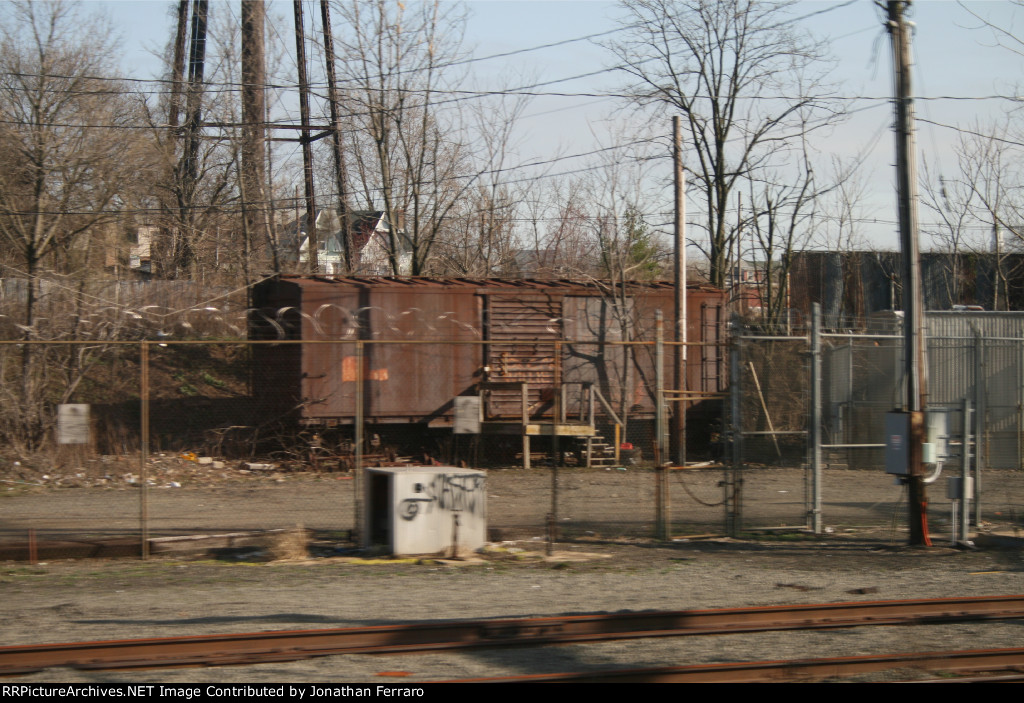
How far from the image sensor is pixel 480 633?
6.42 m

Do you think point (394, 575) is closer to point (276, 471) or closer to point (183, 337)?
point (276, 471)

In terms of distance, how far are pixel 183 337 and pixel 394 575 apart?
16859mm

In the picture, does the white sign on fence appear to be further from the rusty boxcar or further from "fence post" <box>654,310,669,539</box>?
the rusty boxcar

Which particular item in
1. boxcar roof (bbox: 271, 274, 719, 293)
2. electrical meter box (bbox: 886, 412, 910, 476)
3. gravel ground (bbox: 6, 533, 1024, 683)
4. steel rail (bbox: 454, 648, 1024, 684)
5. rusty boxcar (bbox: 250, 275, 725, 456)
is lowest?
gravel ground (bbox: 6, 533, 1024, 683)

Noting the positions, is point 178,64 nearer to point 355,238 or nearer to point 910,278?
point 355,238

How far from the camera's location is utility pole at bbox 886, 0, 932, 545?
10.4 metres

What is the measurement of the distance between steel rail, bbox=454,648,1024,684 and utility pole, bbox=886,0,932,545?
457 cm

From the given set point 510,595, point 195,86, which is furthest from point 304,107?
point 510,595

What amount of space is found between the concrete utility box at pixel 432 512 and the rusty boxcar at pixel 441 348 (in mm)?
6826

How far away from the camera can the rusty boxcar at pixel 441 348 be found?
1741 cm

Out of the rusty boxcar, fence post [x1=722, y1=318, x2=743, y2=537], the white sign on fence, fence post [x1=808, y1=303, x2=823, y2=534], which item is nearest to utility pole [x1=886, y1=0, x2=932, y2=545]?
fence post [x1=808, y1=303, x2=823, y2=534]

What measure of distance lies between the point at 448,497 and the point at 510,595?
2.09 metres

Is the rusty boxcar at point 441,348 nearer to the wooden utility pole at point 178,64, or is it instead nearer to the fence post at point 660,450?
the fence post at point 660,450
